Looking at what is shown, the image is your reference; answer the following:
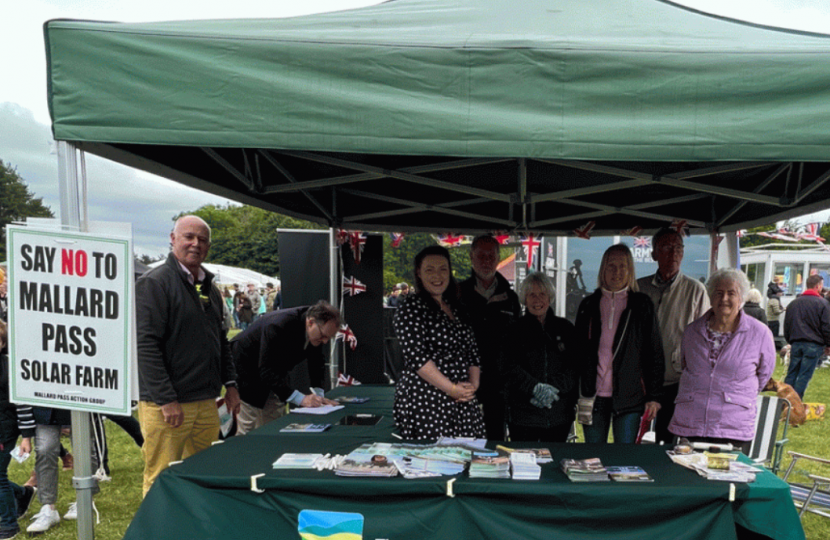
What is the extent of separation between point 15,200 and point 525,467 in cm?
5010

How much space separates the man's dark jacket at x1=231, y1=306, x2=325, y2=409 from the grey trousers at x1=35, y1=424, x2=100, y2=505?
0.98 metres

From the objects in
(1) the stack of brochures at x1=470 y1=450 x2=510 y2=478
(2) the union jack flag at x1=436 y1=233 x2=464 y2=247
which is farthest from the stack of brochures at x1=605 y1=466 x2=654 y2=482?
(2) the union jack flag at x1=436 y1=233 x2=464 y2=247

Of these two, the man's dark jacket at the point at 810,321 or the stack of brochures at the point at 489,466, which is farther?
the man's dark jacket at the point at 810,321

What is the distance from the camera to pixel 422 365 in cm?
242

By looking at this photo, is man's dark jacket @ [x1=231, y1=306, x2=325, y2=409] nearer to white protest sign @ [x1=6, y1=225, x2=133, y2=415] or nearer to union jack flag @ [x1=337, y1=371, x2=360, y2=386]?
white protest sign @ [x1=6, y1=225, x2=133, y2=415]

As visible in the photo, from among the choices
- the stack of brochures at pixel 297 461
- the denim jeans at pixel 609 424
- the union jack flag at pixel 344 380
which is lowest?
the union jack flag at pixel 344 380

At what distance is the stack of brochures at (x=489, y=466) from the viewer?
6.27 feet

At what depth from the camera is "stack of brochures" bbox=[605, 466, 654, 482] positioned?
189 cm

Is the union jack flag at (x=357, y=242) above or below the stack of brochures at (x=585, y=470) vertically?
above

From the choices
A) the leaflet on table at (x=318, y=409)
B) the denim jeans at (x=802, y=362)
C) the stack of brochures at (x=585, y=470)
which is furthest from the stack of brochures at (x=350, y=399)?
the denim jeans at (x=802, y=362)

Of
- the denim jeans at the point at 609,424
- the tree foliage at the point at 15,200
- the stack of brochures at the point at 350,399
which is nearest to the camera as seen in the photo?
the denim jeans at the point at 609,424

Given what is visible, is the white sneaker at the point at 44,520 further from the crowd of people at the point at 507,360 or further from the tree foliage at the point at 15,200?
the tree foliage at the point at 15,200

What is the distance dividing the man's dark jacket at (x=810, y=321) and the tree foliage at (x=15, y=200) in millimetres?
45677

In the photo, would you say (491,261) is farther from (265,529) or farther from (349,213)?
Result: (265,529)
